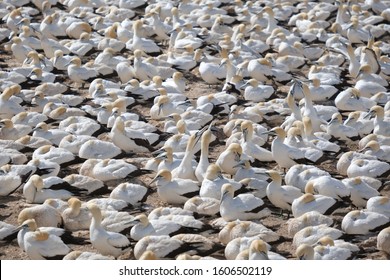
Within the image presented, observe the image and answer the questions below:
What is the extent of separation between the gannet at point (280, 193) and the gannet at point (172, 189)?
0.95 m

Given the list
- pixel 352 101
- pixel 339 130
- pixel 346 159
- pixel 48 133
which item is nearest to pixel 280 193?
pixel 346 159

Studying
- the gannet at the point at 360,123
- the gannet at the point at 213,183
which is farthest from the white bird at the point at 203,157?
the gannet at the point at 360,123

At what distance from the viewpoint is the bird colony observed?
11.5m

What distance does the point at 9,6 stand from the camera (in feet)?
71.1

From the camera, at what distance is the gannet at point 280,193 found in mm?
12391

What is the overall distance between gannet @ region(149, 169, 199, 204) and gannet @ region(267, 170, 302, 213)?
3.12ft

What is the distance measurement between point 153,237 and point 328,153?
3.81 meters

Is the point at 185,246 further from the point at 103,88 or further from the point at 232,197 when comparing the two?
the point at 103,88

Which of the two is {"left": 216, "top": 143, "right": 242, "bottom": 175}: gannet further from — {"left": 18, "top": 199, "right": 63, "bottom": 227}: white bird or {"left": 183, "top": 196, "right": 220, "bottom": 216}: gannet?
{"left": 18, "top": 199, "right": 63, "bottom": 227}: white bird

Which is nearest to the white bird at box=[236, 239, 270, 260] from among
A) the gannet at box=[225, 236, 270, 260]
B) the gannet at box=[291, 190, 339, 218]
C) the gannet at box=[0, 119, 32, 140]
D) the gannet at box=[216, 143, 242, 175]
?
the gannet at box=[225, 236, 270, 260]

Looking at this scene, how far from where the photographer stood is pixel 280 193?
12.4 meters

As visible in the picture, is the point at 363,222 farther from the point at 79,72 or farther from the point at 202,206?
the point at 79,72

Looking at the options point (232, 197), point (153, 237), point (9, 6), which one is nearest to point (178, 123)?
point (232, 197)

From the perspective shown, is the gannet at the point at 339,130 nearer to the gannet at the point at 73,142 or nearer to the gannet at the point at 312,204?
the gannet at the point at 312,204
